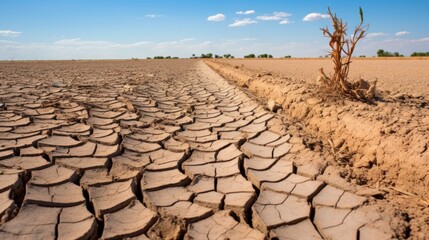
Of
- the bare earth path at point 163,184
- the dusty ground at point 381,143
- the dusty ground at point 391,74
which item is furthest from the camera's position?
the dusty ground at point 391,74

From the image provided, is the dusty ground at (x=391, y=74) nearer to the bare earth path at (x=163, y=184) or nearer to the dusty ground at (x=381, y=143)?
the dusty ground at (x=381, y=143)

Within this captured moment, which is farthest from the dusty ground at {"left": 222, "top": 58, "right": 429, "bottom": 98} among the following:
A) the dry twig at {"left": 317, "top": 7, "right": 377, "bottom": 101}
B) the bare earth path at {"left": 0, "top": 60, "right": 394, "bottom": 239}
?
the bare earth path at {"left": 0, "top": 60, "right": 394, "bottom": 239}

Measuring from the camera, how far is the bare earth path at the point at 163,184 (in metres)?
1.43

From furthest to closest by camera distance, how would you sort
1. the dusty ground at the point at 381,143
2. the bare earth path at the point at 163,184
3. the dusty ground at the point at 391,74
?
the dusty ground at the point at 391,74 < the dusty ground at the point at 381,143 < the bare earth path at the point at 163,184

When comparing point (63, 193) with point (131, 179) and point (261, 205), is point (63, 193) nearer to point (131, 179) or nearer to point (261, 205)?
point (131, 179)

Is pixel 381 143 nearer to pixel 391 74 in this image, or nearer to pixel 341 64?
pixel 341 64

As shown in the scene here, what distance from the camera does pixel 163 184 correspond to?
187 centimetres

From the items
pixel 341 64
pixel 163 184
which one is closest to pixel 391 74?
pixel 341 64

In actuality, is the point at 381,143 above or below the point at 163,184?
above

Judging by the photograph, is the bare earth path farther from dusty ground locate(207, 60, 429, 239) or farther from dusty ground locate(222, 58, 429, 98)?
dusty ground locate(222, 58, 429, 98)

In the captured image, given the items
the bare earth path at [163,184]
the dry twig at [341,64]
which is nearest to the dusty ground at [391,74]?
the dry twig at [341,64]

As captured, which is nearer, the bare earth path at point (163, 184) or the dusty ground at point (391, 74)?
the bare earth path at point (163, 184)

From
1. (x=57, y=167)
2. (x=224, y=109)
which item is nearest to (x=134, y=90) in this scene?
(x=224, y=109)

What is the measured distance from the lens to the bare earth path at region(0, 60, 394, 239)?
1.43 m
